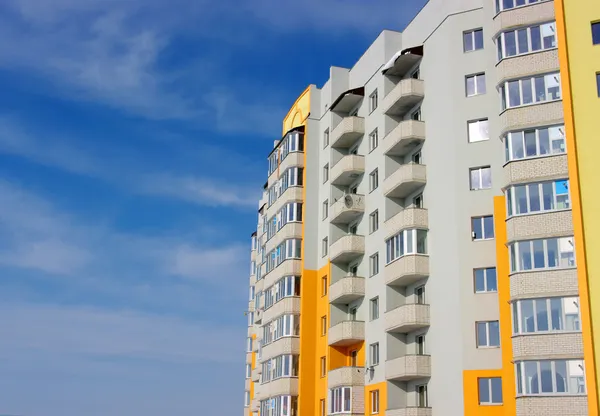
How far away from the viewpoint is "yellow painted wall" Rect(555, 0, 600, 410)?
36.3m

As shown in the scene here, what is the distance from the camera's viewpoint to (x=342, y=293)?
178 ft

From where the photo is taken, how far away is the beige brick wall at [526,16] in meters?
42.7

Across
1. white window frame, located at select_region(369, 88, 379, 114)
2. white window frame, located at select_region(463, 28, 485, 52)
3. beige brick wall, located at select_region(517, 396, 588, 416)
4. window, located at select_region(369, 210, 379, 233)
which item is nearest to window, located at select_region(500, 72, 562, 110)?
white window frame, located at select_region(463, 28, 485, 52)

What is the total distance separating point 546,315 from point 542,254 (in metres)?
3.01

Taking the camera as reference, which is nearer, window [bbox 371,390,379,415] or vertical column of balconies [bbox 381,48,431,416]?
vertical column of balconies [bbox 381,48,431,416]

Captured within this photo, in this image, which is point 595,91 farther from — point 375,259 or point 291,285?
point 291,285

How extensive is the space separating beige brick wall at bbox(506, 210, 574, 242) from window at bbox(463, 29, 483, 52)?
1193cm

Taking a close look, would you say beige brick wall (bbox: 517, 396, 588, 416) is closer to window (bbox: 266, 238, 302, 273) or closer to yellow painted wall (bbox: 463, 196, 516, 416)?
yellow painted wall (bbox: 463, 196, 516, 416)

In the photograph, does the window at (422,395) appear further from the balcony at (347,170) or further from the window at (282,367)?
the balcony at (347,170)

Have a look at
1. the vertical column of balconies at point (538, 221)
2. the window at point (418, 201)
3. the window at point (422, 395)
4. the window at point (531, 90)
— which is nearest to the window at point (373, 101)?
the window at point (418, 201)

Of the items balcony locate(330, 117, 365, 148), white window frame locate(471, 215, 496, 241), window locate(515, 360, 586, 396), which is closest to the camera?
window locate(515, 360, 586, 396)

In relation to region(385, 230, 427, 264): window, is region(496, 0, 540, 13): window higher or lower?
higher

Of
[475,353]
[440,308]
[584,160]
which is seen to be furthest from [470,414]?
[584,160]

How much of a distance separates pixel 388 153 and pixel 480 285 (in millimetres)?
12581
